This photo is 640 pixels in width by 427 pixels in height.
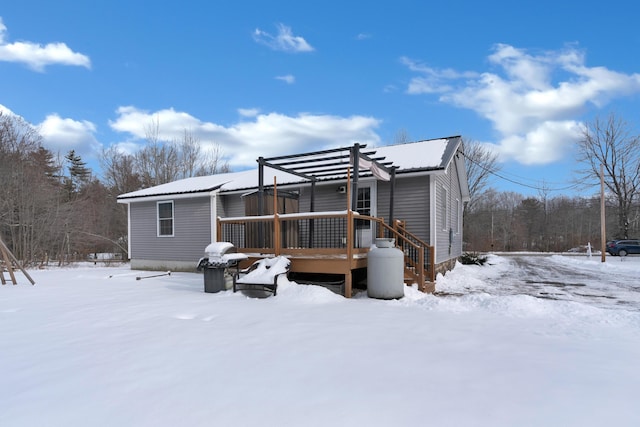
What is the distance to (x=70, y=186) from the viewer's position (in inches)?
1064

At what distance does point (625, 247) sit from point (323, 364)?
27213 mm

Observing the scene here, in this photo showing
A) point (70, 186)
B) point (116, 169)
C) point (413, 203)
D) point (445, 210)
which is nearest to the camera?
point (413, 203)

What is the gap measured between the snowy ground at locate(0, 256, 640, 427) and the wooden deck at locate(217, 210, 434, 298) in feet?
3.56

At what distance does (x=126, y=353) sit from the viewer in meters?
3.38

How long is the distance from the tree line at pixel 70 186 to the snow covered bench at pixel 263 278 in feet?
38.9

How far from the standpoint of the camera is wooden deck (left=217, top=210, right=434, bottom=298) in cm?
654

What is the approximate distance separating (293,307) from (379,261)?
176 cm

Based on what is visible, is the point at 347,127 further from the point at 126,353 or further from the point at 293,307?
the point at 126,353

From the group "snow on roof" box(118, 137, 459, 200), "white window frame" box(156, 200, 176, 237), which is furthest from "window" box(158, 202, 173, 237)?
"snow on roof" box(118, 137, 459, 200)

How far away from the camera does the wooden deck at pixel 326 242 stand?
6.54 meters

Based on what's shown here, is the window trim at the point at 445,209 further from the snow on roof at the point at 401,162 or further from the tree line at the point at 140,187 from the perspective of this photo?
the tree line at the point at 140,187

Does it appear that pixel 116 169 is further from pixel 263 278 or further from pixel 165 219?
pixel 263 278

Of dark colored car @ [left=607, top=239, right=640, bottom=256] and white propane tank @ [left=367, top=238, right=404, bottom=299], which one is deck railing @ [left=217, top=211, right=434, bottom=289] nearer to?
white propane tank @ [left=367, top=238, right=404, bottom=299]

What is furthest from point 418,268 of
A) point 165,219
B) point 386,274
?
point 165,219
